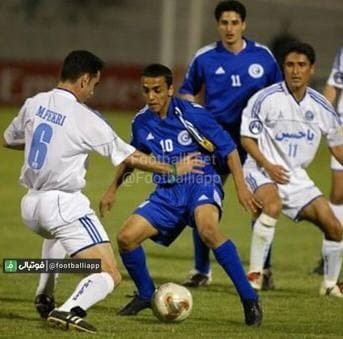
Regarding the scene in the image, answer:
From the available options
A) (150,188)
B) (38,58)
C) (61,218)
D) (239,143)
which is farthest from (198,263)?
(38,58)

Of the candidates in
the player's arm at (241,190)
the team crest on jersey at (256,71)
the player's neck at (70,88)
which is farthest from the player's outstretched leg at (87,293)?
the team crest on jersey at (256,71)

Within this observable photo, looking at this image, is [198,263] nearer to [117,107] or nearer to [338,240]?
[338,240]

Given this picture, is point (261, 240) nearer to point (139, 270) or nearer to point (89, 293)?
point (139, 270)

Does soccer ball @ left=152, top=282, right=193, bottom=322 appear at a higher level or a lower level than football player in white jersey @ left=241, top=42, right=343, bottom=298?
lower

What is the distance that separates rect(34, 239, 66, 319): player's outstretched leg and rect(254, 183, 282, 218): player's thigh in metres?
2.12

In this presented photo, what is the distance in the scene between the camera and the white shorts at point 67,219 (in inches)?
316

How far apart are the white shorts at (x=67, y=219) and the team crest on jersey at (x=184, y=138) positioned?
1.30 meters

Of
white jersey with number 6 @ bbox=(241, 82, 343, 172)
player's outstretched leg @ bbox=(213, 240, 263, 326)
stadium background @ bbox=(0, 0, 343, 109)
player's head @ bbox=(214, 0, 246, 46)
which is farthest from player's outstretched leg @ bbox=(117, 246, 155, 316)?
stadium background @ bbox=(0, 0, 343, 109)

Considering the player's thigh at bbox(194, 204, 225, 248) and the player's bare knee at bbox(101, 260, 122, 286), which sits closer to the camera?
the player's bare knee at bbox(101, 260, 122, 286)

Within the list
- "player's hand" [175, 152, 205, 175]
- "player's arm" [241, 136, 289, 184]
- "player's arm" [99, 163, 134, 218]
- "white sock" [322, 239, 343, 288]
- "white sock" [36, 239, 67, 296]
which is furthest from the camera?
"white sock" [322, 239, 343, 288]

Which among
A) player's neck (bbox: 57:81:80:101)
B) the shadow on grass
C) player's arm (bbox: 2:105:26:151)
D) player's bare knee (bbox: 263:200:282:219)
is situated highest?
player's neck (bbox: 57:81:80:101)

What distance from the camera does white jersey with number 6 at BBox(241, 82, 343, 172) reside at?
1027 cm

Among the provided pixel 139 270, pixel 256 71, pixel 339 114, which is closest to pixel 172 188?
pixel 139 270

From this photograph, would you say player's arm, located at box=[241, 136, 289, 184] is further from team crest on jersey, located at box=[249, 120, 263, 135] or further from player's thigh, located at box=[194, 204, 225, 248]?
player's thigh, located at box=[194, 204, 225, 248]
